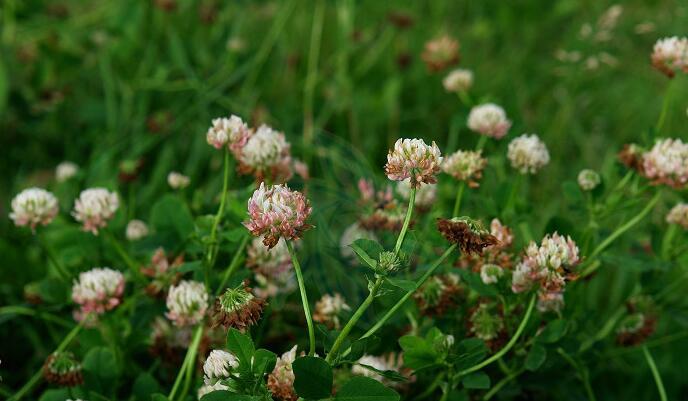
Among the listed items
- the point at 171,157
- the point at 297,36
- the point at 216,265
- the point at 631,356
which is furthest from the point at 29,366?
the point at 297,36

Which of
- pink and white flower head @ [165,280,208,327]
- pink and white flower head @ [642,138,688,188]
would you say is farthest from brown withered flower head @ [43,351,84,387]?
pink and white flower head @ [642,138,688,188]

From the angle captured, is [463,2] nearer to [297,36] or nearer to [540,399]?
[297,36]

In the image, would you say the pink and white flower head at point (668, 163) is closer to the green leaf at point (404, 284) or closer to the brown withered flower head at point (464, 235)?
the brown withered flower head at point (464, 235)

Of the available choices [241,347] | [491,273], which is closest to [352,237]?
[491,273]

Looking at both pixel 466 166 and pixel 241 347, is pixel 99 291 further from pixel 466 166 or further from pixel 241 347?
pixel 466 166

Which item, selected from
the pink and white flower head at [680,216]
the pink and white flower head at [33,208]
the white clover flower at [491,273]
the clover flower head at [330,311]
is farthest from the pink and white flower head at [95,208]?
the pink and white flower head at [680,216]

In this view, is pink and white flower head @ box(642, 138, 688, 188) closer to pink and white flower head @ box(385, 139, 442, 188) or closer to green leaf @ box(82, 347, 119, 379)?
pink and white flower head @ box(385, 139, 442, 188)
